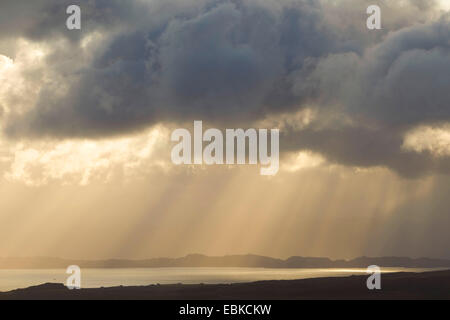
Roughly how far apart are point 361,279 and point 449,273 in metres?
17.2

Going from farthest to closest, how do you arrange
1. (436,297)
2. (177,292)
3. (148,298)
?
(177,292) → (148,298) → (436,297)

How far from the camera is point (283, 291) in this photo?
108 metres

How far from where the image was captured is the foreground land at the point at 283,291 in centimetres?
10125

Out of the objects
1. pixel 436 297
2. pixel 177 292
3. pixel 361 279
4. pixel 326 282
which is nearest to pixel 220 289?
pixel 177 292

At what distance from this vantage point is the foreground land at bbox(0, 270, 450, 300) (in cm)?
10125

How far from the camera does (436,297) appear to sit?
97.1 metres
